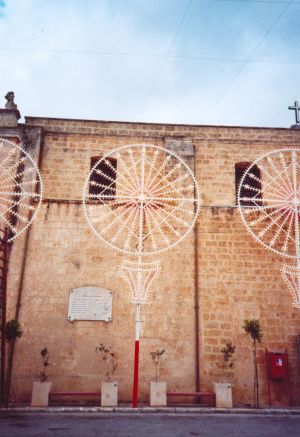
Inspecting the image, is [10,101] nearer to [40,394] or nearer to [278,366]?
[40,394]

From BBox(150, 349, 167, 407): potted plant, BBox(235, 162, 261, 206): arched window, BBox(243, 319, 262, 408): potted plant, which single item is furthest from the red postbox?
BBox(235, 162, 261, 206): arched window

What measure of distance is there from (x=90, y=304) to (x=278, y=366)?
614 cm

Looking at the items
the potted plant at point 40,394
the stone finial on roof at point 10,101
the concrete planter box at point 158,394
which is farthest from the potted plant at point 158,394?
the stone finial on roof at point 10,101

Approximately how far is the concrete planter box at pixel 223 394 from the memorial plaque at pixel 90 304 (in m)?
3.90

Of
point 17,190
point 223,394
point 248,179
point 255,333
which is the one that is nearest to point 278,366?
point 255,333

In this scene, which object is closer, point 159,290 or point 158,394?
point 158,394

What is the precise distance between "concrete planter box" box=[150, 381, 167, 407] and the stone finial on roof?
1088 centimetres

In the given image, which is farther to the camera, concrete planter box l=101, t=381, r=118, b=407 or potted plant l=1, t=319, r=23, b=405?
potted plant l=1, t=319, r=23, b=405

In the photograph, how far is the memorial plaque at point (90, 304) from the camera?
12.8 metres

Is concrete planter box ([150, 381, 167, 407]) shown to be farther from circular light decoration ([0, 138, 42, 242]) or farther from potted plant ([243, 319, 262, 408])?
circular light decoration ([0, 138, 42, 242])

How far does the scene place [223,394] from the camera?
11289 mm

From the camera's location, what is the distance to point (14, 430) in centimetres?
816

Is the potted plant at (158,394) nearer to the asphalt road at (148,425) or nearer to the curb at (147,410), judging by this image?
the curb at (147,410)

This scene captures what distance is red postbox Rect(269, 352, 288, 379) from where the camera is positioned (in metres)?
12.2
